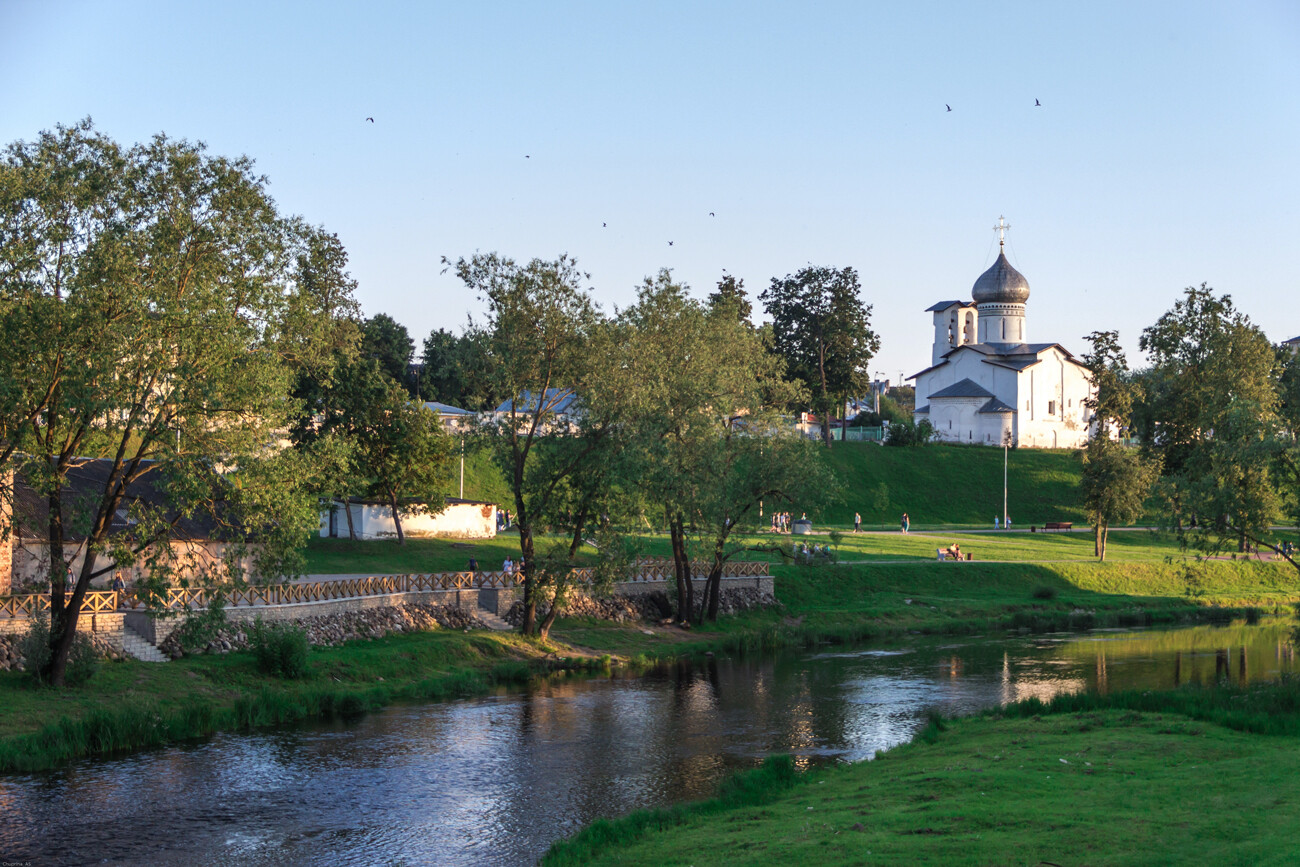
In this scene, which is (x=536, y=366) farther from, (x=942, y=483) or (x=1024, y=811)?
(x=942, y=483)

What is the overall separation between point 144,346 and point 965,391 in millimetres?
89143

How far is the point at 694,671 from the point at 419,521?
1050 inches

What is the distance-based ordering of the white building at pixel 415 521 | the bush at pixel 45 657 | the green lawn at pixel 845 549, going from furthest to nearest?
the white building at pixel 415 521 < the green lawn at pixel 845 549 < the bush at pixel 45 657

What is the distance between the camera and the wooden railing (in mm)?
31359

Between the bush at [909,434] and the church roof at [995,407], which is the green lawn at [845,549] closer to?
the bush at [909,434]

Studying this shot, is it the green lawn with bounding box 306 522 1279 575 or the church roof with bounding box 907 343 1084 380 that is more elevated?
the church roof with bounding box 907 343 1084 380

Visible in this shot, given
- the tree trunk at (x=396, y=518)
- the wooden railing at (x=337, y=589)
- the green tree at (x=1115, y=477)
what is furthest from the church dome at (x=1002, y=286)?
the tree trunk at (x=396, y=518)

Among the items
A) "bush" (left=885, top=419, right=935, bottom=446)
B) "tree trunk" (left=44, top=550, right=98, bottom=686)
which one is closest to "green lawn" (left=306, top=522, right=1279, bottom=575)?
"tree trunk" (left=44, top=550, right=98, bottom=686)

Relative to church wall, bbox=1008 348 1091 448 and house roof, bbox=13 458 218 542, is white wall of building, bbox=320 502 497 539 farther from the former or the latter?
church wall, bbox=1008 348 1091 448

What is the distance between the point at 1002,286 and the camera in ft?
367

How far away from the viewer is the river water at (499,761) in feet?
64.8

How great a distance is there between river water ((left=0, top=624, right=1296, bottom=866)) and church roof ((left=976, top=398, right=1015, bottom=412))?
2540 inches

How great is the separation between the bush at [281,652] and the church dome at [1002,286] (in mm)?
91952

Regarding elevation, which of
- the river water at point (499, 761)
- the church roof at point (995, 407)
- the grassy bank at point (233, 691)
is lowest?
the river water at point (499, 761)
